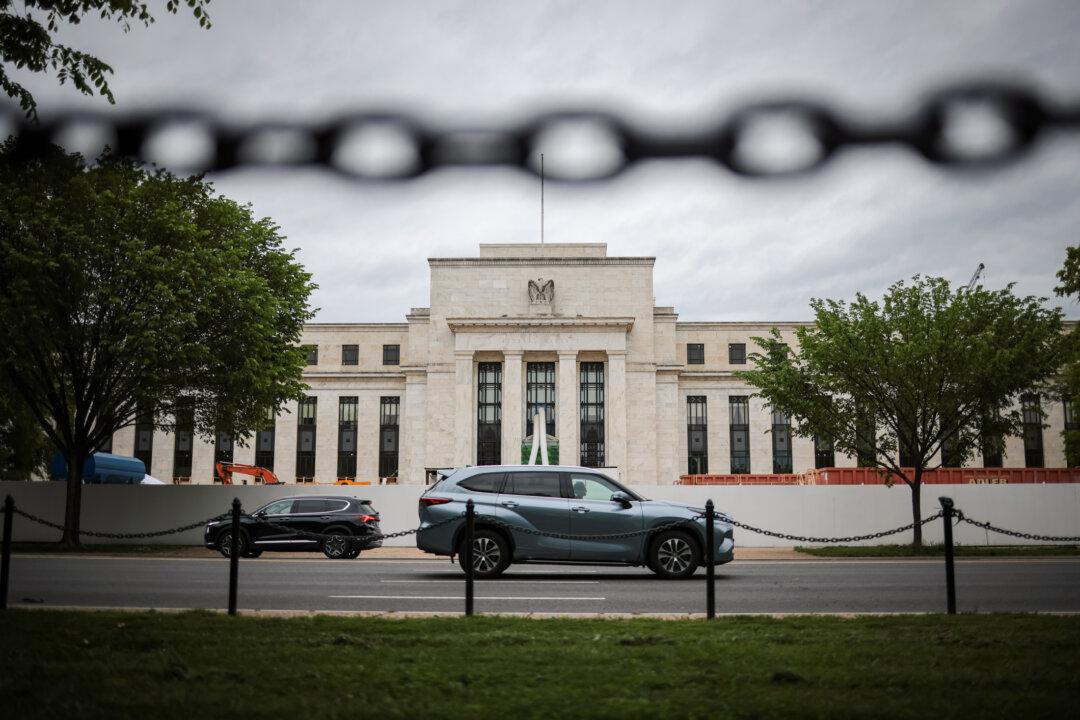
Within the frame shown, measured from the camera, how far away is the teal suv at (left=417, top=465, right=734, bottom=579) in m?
16.3

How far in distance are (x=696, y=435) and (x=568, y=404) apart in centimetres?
1274

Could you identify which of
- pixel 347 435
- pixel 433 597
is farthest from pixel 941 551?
pixel 347 435

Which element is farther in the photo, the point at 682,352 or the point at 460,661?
the point at 682,352

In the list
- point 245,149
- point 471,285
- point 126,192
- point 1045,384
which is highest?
A: point 471,285

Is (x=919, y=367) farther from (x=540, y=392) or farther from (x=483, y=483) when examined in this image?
(x=540, y=392)

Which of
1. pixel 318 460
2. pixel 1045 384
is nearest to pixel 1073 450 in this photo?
pixel 1045 384

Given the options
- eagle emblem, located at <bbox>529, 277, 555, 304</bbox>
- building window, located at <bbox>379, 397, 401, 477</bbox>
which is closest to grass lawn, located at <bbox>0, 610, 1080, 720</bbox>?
eagle emblem, located at <bbox>529, 277, 555, 304</bbox>

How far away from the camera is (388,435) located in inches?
2945

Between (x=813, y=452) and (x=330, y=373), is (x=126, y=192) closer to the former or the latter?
(x=330, y=373)

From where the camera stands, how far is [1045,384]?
31031 millimetres

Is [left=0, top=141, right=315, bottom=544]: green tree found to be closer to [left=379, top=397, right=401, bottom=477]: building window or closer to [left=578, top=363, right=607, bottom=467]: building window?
[left=578, top=363, right=607, bottom=467]: building window

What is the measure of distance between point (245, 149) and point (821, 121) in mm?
1644

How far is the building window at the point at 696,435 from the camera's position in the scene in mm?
73312

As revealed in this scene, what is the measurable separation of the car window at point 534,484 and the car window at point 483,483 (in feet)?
0.66
